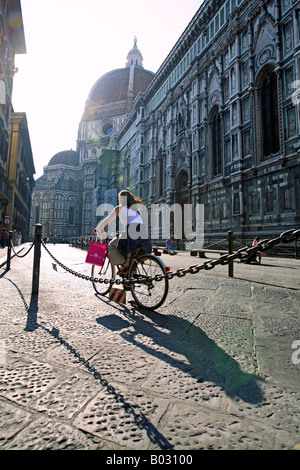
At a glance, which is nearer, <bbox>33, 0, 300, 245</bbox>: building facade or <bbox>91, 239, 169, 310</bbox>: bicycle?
<bbox>91, 239, 169, 310</bbox>: bicycle

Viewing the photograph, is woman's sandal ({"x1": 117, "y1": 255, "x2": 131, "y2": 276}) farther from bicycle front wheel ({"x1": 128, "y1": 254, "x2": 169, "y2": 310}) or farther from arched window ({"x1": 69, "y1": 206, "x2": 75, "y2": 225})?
arched window ({"x1": 69, "y1": 206, "x2": 75, "y2": 225})

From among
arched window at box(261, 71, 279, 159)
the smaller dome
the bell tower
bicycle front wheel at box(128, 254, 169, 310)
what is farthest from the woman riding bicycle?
the bell tower

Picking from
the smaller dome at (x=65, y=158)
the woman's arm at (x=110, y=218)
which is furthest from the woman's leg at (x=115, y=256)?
the smaller dome at (x=65, y=158)

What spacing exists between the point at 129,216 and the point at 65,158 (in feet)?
260

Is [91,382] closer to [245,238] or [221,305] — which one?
[221,305]

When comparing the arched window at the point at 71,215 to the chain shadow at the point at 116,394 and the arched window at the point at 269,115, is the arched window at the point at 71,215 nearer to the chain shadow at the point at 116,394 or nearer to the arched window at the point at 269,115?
the arched window at the point at 269,115

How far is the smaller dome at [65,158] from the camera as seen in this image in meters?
74.7

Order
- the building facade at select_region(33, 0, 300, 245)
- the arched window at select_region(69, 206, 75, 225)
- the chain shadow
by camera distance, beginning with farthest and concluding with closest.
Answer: the arched window at select_region(69, 206, 75, 225) → the building facade at select_region(33, 0, 300, 245) → the chain shadow

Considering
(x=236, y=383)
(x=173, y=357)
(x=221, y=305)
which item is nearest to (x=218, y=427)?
(x=236, y=383)

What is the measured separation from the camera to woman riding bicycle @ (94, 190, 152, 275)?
353 centimetres

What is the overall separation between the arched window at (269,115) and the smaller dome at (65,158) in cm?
6729

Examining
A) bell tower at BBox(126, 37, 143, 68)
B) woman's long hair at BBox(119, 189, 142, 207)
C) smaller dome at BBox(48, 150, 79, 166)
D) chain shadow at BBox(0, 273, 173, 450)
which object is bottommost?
chain shadow at BBox(0, 273, 173, 450)

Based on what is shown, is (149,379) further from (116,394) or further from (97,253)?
(97,253)
